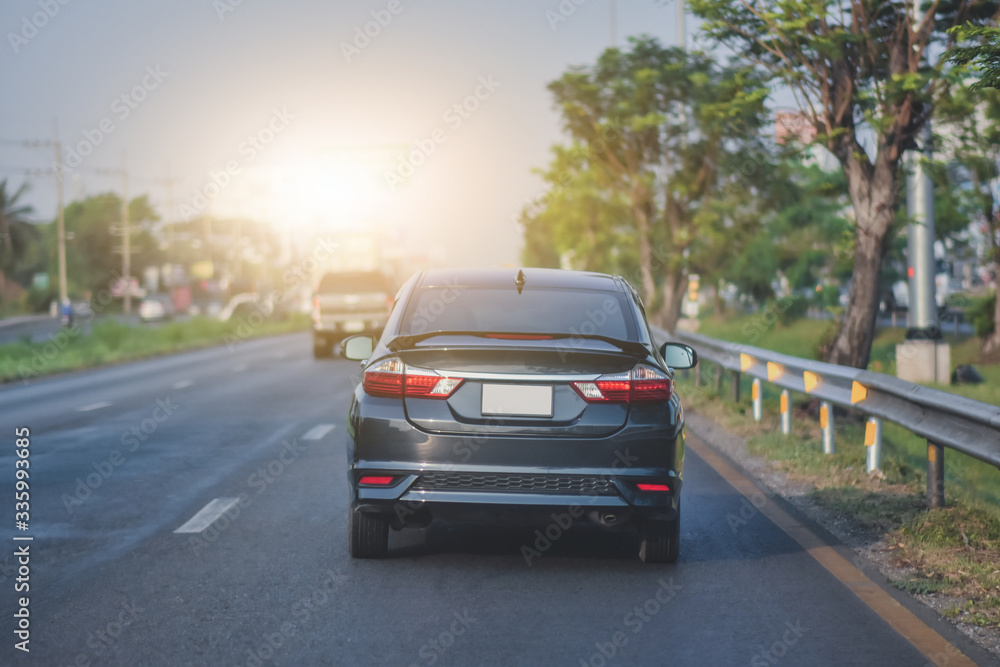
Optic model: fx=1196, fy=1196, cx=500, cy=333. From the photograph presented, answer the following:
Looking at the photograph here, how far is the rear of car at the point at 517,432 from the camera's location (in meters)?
5.67

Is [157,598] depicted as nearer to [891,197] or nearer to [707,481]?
[707,481]

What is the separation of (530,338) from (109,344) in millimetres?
28094

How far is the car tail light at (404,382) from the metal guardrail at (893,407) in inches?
112

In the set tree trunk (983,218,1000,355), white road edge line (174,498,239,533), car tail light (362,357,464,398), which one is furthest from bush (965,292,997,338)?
car tail light (362,357,464,398)

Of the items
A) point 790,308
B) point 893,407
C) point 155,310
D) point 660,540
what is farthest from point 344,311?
point 155,310

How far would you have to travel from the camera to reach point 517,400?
569 cm

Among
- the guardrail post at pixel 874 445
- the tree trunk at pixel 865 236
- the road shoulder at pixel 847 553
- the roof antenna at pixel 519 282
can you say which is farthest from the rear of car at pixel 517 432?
the tree trunk at pixel 865 236

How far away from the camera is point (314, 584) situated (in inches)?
227

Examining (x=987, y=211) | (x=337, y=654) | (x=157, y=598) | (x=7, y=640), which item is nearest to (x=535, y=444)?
(x=337, y=654)

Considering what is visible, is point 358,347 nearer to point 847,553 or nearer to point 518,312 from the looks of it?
point 518,312

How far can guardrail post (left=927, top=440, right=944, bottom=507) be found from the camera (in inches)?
285

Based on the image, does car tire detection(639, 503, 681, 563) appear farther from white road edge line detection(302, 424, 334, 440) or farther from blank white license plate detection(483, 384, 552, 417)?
white road edge line detection(302, 424, 334, 440)

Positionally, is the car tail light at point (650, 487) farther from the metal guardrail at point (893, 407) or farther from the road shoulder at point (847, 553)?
the metal guardrail at point (893, 407)

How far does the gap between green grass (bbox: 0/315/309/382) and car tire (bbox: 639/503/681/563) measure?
61.3ft
